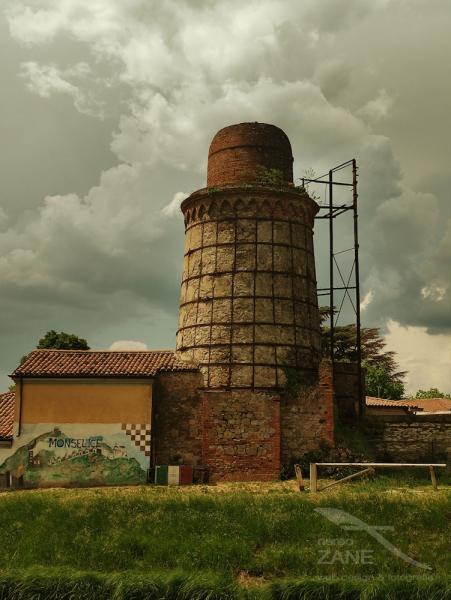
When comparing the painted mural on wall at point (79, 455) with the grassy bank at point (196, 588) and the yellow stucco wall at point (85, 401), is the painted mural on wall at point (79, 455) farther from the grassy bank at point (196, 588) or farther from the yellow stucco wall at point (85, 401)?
the grassy bank at point (196, 588)

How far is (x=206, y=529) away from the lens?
51.9ft

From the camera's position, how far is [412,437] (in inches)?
973

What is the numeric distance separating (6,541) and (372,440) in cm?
1382

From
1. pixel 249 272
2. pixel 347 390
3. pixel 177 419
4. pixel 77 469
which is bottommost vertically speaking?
pixel 77 469

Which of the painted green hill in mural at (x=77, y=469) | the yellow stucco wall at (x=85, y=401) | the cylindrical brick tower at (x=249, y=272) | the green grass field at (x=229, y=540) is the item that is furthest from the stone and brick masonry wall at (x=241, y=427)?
the green grass field at (x=229, y=540)

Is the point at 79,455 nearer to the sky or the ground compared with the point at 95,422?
nearer to the ground

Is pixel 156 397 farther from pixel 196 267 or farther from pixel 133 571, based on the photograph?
pixel 133 571

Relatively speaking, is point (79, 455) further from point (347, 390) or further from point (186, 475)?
point (347, 390)

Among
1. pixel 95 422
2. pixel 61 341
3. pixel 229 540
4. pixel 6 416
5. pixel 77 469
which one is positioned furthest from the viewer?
pixel 61 341

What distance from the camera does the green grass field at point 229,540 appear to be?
12.6 meters

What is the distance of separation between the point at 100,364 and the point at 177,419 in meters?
3.41

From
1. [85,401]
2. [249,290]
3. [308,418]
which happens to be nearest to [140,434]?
[85,401]

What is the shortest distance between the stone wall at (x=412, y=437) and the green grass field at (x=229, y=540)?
5.42 m

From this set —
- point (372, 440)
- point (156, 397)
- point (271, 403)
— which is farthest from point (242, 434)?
point (372, 440)
